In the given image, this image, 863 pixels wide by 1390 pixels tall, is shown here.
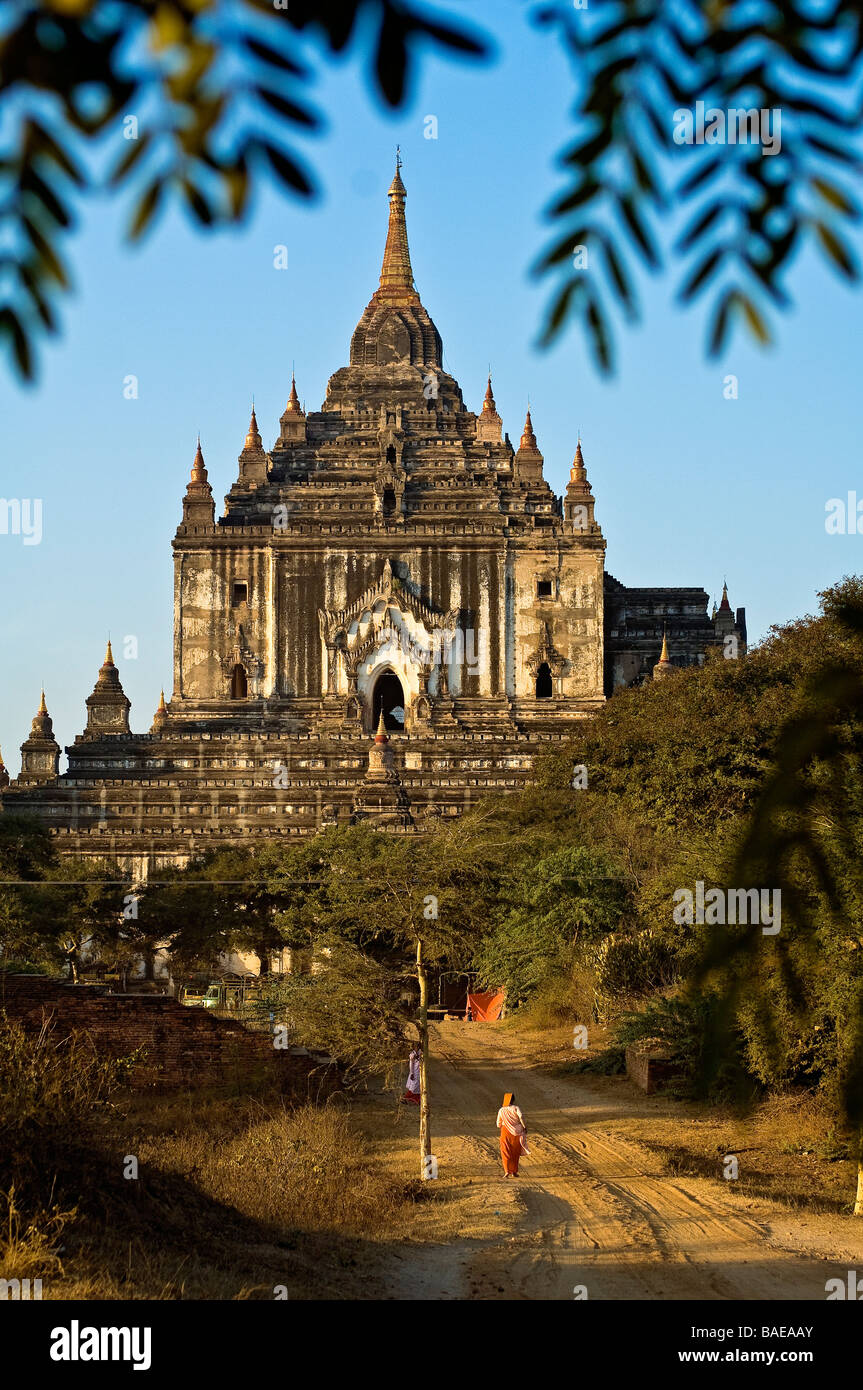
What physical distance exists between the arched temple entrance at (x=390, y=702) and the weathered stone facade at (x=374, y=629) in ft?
0.21

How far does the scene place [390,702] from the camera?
Result: 49719 millimetres

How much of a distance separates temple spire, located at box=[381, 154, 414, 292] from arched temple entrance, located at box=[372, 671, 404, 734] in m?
16.4

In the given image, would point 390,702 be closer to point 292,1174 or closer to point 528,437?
point 528,437

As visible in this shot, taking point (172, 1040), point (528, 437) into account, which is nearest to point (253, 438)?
point (528, 437)

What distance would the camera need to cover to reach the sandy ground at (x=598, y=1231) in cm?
1293

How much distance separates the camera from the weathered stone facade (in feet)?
144

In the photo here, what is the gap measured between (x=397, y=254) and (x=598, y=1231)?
4931cm

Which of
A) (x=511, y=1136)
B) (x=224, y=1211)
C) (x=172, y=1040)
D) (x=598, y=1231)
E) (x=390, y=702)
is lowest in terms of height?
(x=598, y=1231)

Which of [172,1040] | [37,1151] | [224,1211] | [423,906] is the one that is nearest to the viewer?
[37,1151]

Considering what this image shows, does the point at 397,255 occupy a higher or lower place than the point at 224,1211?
higher

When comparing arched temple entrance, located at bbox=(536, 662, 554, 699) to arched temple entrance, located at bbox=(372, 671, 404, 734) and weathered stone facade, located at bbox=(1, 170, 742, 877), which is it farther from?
arched temple entrance, located at bbox=(372, 671, 404, 734)

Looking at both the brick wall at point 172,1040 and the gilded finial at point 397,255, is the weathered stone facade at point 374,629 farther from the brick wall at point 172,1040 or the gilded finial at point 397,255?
the brick wall at point 172,1040
